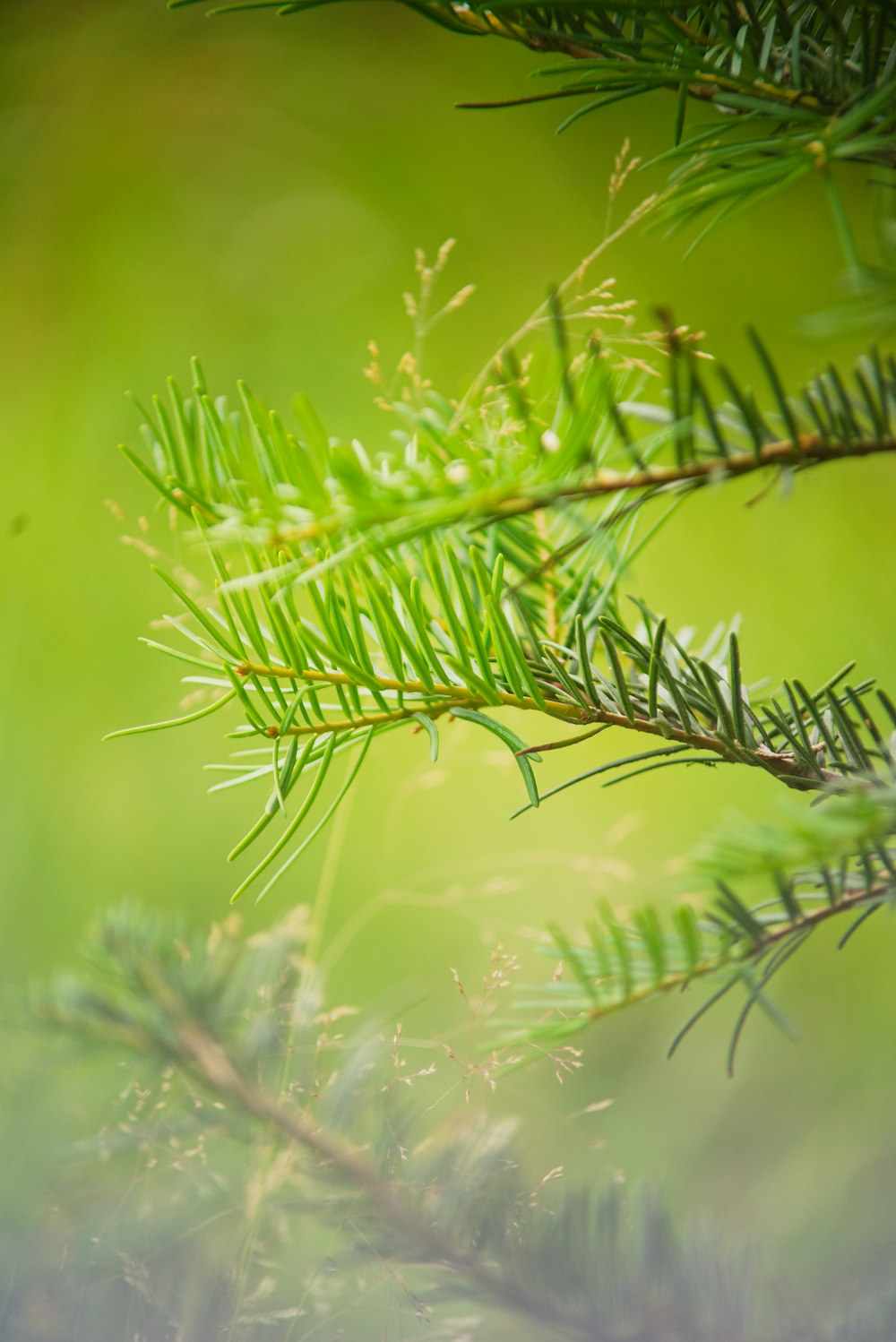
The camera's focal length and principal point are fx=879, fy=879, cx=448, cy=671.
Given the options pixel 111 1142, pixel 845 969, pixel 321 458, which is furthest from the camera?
pixel 845 969

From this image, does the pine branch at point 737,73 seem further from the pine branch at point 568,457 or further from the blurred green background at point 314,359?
the blurred green background at point 314,359

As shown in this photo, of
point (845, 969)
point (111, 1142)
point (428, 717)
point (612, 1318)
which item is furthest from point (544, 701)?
point (845, 969)

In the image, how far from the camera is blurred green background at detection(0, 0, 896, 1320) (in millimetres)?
649

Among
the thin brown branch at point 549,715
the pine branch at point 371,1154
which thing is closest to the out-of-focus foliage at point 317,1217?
the pine branch at point 371,1154

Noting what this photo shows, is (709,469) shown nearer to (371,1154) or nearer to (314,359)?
(371,1154)

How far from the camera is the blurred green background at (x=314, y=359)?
649 millimetres

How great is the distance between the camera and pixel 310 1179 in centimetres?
36

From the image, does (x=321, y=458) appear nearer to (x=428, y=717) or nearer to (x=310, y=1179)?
(x=428, y=717)

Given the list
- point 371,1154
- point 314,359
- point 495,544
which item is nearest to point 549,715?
point 495,544

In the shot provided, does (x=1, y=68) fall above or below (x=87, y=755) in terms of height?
above

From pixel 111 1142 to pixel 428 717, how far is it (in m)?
0.38

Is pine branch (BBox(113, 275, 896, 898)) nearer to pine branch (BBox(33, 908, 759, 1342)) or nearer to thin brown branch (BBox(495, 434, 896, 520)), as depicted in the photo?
thin brown branch (BBox(495, 434, 896, 520))

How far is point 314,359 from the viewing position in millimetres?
699

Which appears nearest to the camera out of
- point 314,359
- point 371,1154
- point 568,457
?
point 568,457
